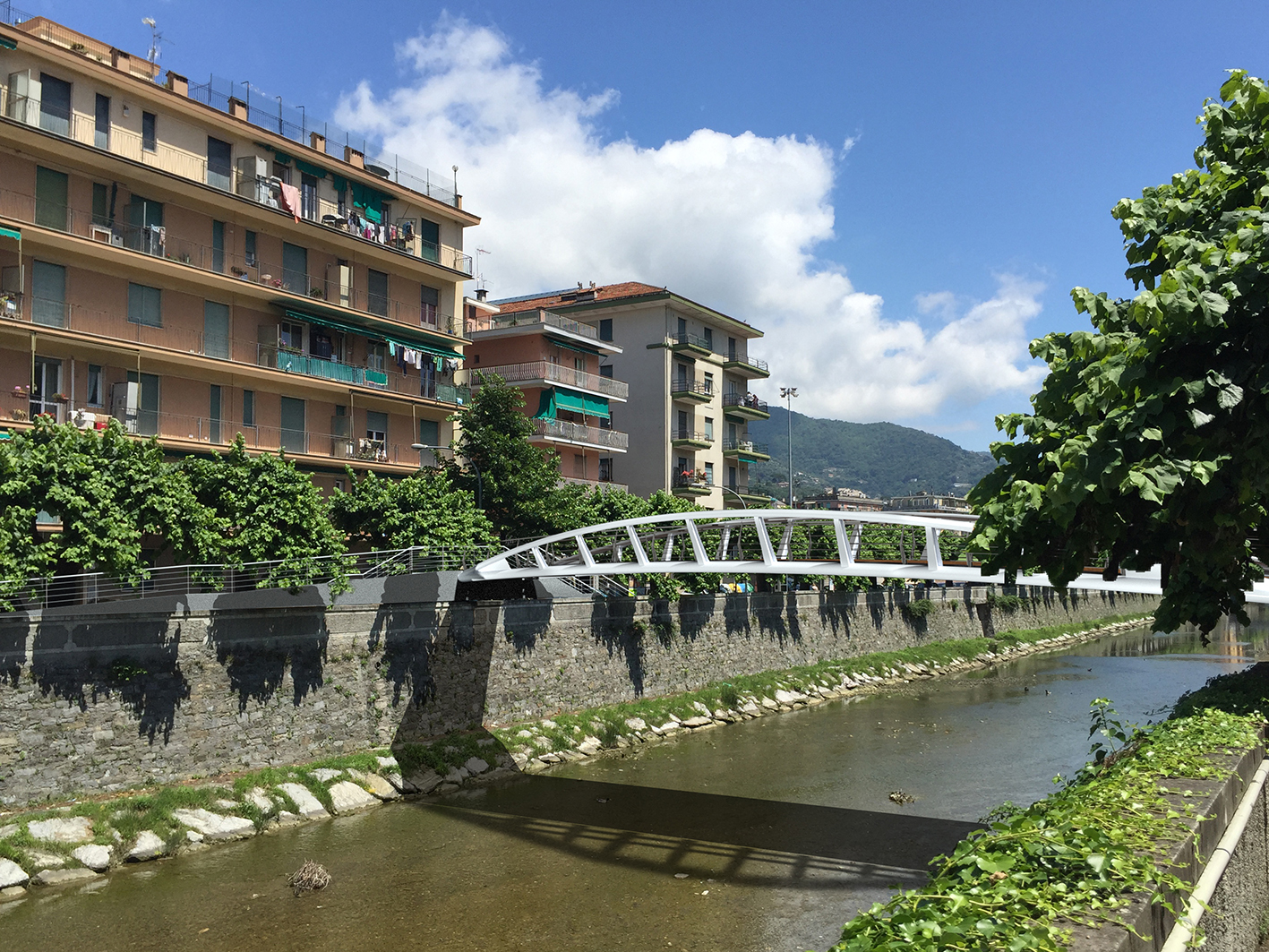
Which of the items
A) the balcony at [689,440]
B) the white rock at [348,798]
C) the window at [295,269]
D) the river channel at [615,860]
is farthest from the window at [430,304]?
the white rock at [348,798]

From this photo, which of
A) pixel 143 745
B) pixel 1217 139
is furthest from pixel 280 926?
pixel 1217 139

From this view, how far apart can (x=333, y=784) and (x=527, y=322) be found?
3106 cm

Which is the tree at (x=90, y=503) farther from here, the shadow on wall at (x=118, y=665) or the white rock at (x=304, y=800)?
the white rock at (x=304, y=800)

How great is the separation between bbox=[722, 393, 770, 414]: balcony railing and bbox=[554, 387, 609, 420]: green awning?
1154 centimetres

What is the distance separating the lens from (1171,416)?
33.8 feet

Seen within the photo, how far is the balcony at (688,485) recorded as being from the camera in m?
55.4

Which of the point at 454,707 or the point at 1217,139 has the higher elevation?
the point at 1217,139

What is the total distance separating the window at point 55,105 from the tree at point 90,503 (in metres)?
12.8

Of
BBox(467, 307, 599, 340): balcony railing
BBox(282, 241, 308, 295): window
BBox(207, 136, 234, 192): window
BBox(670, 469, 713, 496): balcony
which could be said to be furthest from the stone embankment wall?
BBox(467, 307, 599, 340): balcony railing

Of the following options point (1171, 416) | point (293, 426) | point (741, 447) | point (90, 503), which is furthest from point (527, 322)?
point (1171, 416)

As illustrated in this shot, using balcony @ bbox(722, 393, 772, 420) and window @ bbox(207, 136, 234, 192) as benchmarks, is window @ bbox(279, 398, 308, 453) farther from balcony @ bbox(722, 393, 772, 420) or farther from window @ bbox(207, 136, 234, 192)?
balcony @ bbox(722, 393, 772, 420)

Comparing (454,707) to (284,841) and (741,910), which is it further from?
(741,910)

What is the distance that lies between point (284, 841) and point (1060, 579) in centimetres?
1511

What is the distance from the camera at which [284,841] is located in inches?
750
